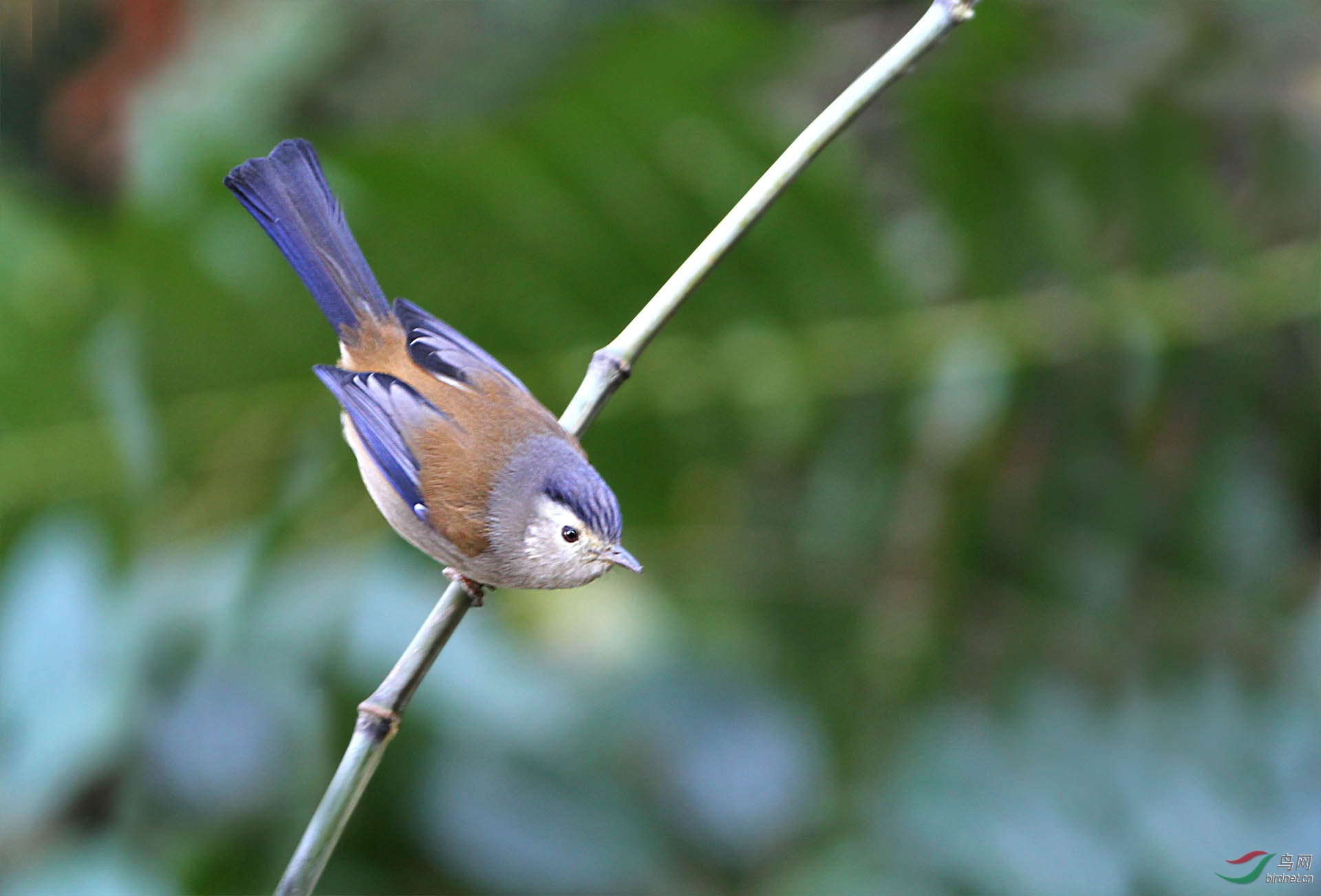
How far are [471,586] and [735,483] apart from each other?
2.17 m

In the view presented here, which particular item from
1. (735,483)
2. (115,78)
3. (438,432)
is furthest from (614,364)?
(115,78)

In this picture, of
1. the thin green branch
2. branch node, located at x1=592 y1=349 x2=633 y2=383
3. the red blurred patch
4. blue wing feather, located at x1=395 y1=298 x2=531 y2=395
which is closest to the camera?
the thin green branch

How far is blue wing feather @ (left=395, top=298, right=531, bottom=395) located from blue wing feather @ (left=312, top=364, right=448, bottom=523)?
9cm

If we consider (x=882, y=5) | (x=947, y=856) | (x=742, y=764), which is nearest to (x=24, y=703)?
(x=742, y=764)

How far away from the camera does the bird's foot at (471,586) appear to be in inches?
56.2

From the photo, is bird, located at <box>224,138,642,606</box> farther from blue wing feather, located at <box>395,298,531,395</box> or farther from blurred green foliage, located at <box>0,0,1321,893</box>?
blurred green foliage, located at <box>0,0,1321,893</box>

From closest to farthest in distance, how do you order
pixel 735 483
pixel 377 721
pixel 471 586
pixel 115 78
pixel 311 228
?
pixel 377 721, pixel 311 228, pixel 471 586, pixel 735 483, pixel 115 78

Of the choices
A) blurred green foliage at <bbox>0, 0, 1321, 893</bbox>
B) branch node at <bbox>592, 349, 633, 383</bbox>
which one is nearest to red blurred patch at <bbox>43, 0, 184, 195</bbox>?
blurred green foliage at <bbox>0, 0, 1321, 893</bbox>

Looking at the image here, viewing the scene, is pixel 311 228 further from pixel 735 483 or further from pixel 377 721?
pixel 735 483

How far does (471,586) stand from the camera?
5.45 ft

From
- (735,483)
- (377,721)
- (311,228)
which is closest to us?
(377,721)

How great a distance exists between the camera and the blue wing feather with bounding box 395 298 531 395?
5.57ft

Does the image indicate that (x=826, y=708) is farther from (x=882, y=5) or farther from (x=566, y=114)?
(x=882, y=5)

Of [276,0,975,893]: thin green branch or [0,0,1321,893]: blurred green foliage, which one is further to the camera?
[0,0,1321,893]: blurred green foliage
